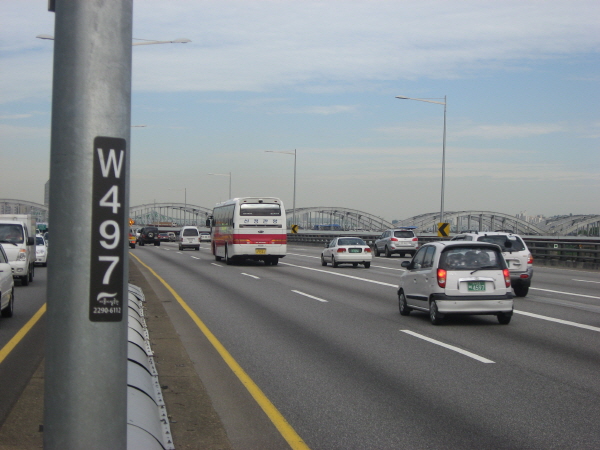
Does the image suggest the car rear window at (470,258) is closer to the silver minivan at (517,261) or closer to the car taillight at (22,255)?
the silver minivan at (517,261)

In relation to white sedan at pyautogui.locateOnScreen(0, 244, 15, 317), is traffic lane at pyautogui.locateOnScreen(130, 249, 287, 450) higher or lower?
lower

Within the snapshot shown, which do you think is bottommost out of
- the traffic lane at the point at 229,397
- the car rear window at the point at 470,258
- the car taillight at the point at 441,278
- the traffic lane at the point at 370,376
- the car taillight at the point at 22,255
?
the traffic lane at the point at 229,397

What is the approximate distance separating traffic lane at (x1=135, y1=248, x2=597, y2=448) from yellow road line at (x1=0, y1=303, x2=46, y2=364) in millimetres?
3308

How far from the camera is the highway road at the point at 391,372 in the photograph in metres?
6.40

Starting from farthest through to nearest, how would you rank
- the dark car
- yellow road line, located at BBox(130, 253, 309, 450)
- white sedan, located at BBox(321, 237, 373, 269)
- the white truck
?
the dark car → white sedan, located at BBox(321, 237, 373, 269) → the white truck → yellow road line, located at BBox(130, 253, 309, 450)

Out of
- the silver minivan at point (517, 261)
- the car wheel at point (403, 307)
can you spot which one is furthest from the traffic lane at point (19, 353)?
the silver minivan at point (517, 261)

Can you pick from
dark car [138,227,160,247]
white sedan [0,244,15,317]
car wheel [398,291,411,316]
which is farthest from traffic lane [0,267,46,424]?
dark car [138,227,160,247]

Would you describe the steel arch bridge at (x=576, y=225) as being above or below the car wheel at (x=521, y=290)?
above

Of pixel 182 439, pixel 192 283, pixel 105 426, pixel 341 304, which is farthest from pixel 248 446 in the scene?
pixel 192 283

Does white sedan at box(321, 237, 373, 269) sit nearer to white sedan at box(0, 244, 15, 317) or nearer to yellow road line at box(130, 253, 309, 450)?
white sedan at box(0, 244, 15, 317)

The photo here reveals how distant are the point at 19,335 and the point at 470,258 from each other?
8269mm

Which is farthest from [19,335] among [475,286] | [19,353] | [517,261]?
[517,261]

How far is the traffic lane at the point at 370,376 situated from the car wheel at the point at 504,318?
43cm

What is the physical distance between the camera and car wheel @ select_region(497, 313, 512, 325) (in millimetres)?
13734
